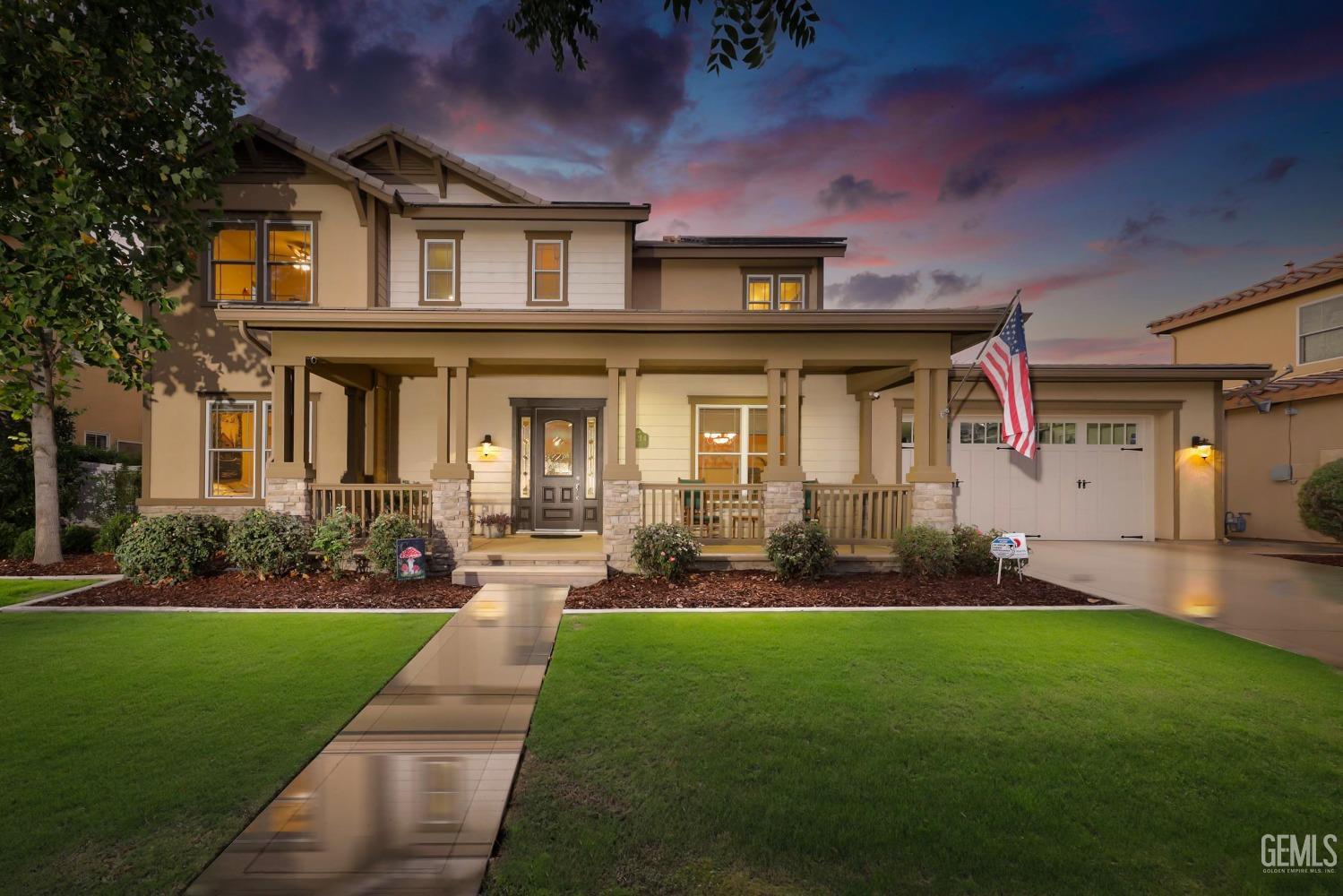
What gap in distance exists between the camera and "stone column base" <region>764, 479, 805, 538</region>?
8.38 metres

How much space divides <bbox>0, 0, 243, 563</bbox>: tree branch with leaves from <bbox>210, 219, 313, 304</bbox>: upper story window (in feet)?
2.76

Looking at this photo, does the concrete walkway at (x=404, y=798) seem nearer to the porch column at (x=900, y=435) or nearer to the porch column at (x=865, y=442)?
the porch column at (x=865, y=442)

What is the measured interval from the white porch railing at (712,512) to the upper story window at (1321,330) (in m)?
14.9

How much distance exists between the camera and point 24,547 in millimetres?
9094

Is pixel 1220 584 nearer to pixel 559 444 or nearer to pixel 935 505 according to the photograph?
pixel 935 505

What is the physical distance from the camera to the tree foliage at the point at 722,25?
2918 mm

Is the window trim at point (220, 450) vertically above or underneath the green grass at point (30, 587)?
above

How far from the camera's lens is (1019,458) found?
461 inches

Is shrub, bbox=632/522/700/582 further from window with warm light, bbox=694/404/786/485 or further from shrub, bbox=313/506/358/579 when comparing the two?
shrub, bbox=313/506/358/579

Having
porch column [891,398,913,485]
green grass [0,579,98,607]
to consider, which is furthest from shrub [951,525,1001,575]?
green grass [0,579,98,607]

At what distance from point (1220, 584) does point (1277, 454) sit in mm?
7828

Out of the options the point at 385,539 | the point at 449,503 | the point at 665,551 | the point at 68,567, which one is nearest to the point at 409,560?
the point at 385,539

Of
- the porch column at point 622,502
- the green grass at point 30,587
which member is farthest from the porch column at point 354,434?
the porch column at point 622,502

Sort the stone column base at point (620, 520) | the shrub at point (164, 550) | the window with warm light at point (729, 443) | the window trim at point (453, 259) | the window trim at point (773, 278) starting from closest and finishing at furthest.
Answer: the shrub at point (164, 550) → the stone column base at point (620, 520) → the window trim at point (453, 259) → the window with warm light at point (729, 443) → the window trim at point (773, 278)
